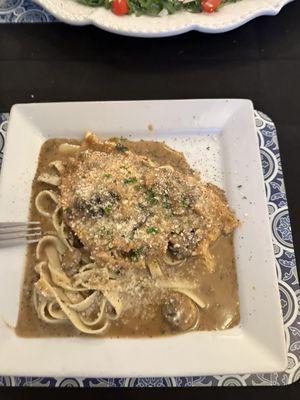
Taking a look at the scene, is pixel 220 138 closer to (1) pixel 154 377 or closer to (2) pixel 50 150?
(2) pixel 50 150

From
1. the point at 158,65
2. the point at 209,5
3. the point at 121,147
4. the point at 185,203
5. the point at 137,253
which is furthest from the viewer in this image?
the point at 158,65

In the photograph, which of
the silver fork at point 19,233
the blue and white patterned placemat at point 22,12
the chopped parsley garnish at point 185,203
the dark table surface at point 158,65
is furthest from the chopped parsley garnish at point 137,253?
the blue and white patterned placemat at point 22,12

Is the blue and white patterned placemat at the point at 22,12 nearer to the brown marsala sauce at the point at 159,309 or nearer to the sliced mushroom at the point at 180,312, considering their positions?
the brown marsala sauce at the point at 159,309

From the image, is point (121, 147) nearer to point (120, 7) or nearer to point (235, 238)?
point (235, 238)

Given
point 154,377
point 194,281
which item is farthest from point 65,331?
point 194,281

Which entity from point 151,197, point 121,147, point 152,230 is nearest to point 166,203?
point 151,197

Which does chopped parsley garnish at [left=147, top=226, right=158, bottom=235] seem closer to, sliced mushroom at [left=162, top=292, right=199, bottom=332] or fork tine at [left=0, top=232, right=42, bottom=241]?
sliced mushroom at [left=162, top=292, right=199, bottom=332]
